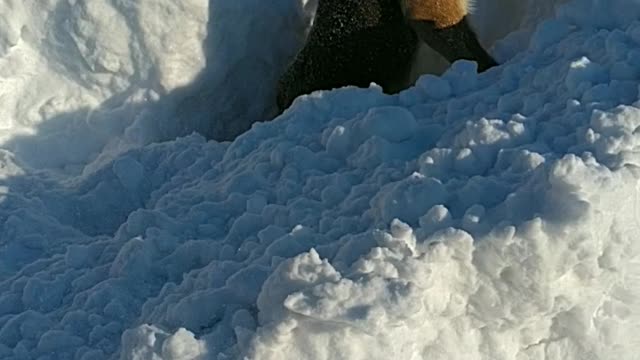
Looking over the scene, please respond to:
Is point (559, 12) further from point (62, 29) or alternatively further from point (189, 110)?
point (62, 29)

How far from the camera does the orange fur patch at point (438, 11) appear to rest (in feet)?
8.87

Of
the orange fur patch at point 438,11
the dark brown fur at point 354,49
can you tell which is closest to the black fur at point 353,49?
the dark brown fur at point 354,49

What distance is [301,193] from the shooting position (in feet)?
7.14

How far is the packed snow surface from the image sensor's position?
5.57 feet

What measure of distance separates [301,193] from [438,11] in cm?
80

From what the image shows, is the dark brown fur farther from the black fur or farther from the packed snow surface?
the packed snow surface

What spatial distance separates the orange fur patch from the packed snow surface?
0.14 m

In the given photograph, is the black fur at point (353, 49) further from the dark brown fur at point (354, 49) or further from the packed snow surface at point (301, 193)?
the packed snow surface at point (301, 193)

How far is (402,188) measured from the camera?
1890 mm

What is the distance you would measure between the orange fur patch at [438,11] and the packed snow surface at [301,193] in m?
0.14

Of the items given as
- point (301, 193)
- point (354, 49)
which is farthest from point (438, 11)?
point (301, 193)

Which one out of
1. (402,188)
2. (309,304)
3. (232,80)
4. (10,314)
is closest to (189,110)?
(232,80)

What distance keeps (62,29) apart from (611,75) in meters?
1.61

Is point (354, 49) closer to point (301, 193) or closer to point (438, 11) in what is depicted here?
point (438, 11)
